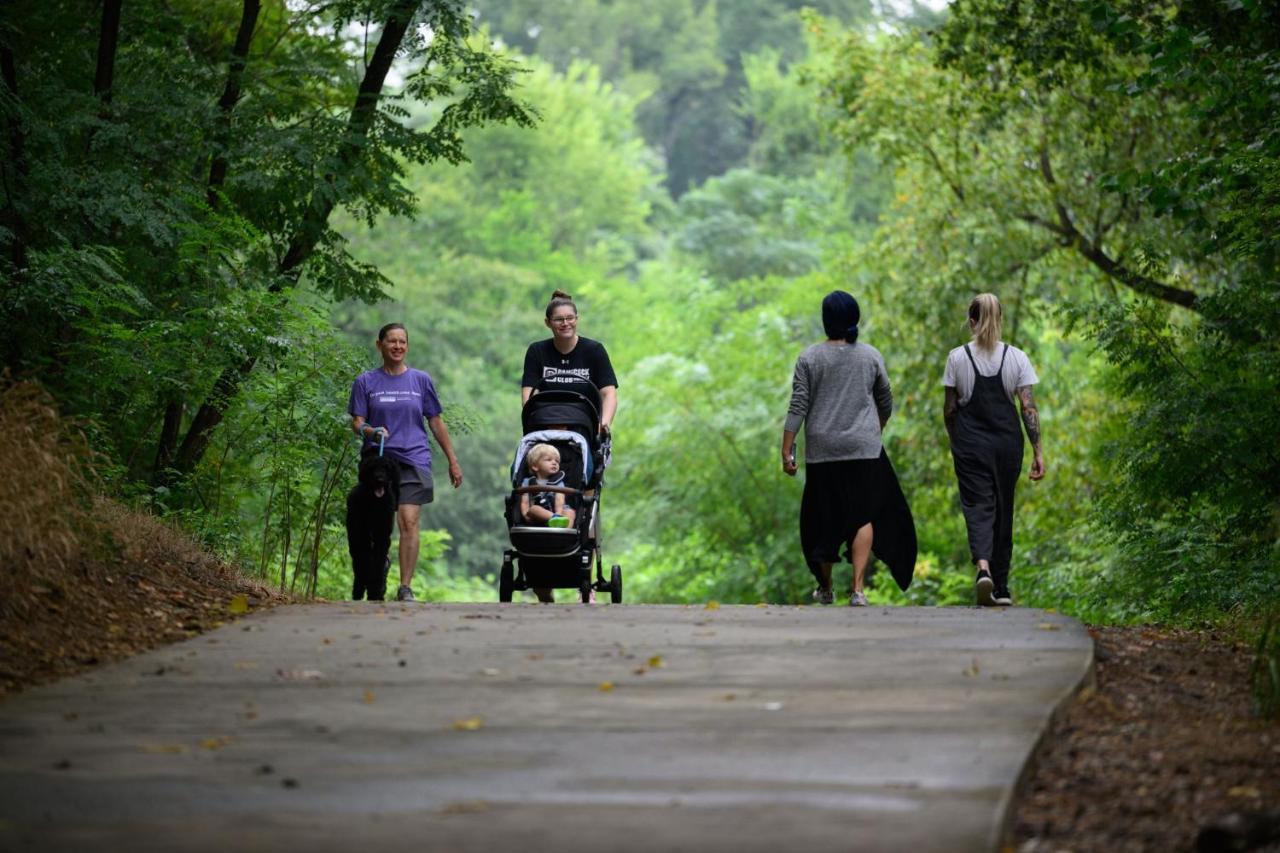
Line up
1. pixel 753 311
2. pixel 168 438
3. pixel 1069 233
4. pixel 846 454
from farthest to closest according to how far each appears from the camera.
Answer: pixel 753 311
pixel 1069 233
pixel 168 438
pixel 846 454

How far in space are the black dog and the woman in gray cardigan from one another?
2.69m

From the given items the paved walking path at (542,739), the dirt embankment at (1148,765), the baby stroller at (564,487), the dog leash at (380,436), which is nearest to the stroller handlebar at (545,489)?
the baby stroller at (564,487)

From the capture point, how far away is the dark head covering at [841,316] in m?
11.7

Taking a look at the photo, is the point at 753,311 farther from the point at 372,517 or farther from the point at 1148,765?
the point at 1148,765

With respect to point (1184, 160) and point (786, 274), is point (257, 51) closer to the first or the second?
point (1184, 160)

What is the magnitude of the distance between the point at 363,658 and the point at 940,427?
1885cm

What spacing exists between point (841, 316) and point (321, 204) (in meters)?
5.38

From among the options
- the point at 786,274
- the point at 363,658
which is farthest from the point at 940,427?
the point at 786,274

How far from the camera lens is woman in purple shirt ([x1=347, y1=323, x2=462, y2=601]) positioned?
41.0ft

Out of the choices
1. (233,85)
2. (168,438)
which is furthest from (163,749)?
(233,85)

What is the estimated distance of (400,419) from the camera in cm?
1254

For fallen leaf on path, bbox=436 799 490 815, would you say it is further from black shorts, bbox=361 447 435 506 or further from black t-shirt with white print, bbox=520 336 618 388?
black t-shirt with white print, bbox=520 336 618 388

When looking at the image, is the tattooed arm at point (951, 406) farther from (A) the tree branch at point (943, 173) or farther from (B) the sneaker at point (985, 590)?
(A) the tree branch at point (943, 173)

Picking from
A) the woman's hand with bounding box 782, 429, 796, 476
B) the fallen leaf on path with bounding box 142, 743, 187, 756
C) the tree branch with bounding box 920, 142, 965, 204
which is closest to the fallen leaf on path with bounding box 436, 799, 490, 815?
the fallen leaf on path with bounding box 142, 743, 187, 756
